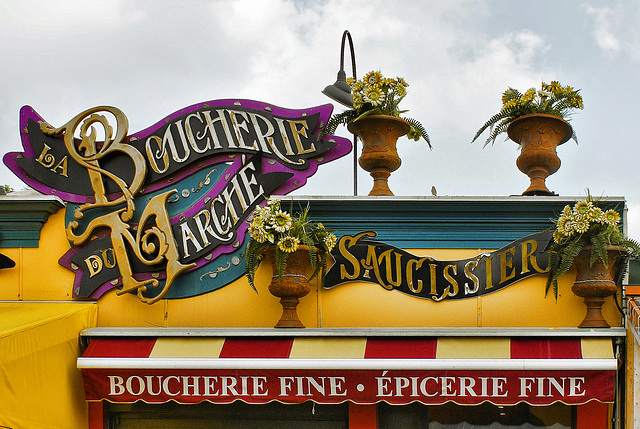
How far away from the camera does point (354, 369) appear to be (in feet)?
24.6

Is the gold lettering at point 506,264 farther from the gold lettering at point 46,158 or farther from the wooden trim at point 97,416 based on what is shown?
the gold lettering at point 46,158

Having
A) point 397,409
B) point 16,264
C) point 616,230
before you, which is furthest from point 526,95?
point 16,264

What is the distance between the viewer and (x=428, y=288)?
826cm

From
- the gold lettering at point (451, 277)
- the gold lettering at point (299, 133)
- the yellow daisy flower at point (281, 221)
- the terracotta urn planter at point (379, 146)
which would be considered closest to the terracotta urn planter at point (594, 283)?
the gold lettering at point (451, 277)

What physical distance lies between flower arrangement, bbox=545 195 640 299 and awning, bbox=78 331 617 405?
0.86 metres

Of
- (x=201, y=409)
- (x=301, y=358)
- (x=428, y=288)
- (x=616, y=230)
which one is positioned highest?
(x=616, y=230)

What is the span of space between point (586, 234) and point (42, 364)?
5938 millimetres

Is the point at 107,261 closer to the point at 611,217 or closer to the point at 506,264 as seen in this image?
the point at 506,264

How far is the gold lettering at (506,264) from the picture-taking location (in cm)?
816

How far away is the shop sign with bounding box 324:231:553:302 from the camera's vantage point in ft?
26.7

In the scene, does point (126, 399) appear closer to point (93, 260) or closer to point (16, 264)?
point (93, 260)

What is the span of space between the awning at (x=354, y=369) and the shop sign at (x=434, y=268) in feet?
2.32

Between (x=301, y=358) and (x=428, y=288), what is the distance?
1.74 m

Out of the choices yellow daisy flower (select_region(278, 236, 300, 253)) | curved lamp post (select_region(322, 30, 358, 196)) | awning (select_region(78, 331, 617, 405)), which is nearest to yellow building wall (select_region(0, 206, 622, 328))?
awning (select_region(78, 331, 617, 405))
